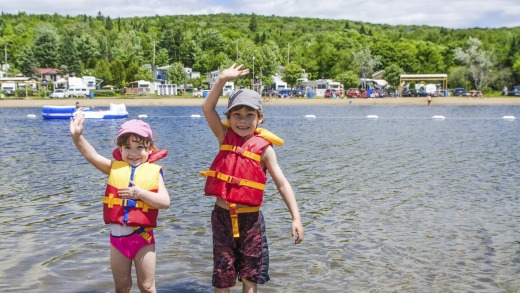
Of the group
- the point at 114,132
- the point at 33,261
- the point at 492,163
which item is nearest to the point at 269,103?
the point at 114,132

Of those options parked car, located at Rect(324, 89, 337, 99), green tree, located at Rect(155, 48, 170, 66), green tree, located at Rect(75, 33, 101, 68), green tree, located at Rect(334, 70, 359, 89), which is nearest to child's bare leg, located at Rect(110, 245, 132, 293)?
parked car, located at Rect(324, 89, 337, 99)

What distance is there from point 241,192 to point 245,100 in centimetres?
88

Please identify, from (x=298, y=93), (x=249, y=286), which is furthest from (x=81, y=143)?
(x=298, y=93)

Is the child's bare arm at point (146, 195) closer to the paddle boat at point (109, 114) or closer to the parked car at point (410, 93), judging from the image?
the paddle boat at point (109, 114)

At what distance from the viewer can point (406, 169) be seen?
19078mm

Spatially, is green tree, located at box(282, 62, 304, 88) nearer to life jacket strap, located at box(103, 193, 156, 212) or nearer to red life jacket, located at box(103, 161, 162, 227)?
red life jacket, located at box(103, 161, 162, 227)

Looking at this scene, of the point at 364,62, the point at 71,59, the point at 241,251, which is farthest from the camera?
the point at 364,62

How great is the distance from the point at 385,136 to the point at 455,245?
81.7 feet

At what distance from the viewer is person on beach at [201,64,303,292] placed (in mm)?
5094

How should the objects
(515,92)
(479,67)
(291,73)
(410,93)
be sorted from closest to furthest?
(515,92)
(410,93)
(479,67)
(291,73)

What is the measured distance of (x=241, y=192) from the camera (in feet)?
16.6

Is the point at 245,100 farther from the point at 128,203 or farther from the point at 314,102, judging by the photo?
the point at 314,102

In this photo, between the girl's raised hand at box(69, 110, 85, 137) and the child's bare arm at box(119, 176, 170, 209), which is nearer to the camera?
the child's bare arm at box(119, 176, 170, 209)

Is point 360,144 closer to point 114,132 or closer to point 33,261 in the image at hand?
point 114,132
